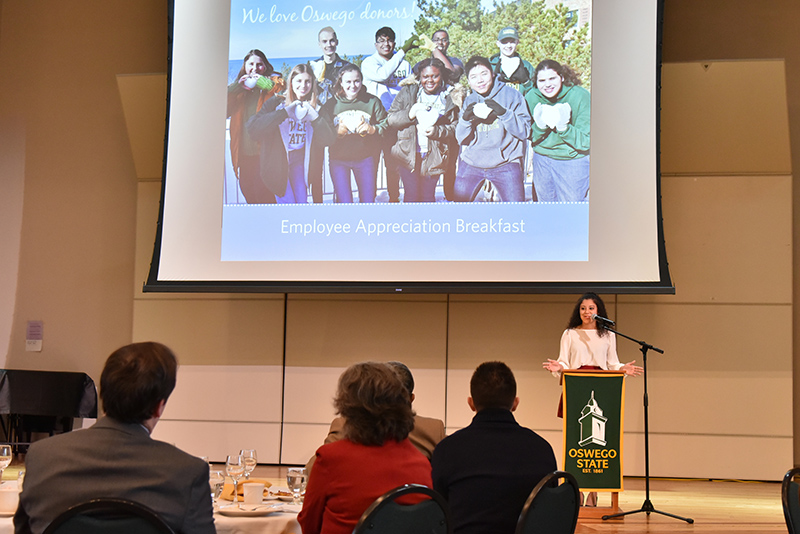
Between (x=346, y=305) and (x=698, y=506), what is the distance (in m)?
3.00

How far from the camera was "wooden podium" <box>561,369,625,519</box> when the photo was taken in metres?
4.22

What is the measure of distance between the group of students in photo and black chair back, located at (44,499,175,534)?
13.8 ft

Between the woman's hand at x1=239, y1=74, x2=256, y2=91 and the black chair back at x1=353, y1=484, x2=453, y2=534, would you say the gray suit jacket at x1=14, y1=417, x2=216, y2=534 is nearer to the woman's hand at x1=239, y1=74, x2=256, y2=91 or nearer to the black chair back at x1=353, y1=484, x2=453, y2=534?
the black chair back at x1=353, y1=484, x2=453, y2=534

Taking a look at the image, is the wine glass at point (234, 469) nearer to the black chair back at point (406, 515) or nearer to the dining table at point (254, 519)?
the dining table at point (254, 519)

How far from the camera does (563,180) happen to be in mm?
5348

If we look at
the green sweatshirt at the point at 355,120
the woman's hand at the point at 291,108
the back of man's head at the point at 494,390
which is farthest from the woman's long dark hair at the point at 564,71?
the back of man's head at the point at 494,390

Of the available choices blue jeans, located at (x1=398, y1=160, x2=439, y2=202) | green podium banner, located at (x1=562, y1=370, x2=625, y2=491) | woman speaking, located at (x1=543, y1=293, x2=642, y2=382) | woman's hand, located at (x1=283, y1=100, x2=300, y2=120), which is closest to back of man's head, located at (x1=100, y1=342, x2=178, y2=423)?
green podium banner, located at (x1=562, y1=370, x2=625, y2=491)

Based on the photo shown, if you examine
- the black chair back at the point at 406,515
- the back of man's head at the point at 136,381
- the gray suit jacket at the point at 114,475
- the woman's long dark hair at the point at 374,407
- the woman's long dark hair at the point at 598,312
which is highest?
the woman's long dark hair at the point at 598,312

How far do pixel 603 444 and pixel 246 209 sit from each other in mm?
3048

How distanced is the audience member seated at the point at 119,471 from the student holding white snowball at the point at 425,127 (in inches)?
158

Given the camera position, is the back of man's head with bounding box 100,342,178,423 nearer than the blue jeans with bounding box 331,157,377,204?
Yes

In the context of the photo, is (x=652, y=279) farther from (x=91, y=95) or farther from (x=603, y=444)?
(x=91, y=95)

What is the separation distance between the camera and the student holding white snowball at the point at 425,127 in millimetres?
5484

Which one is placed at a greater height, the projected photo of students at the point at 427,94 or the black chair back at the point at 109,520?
the projected photo of students at the point at 427,94
